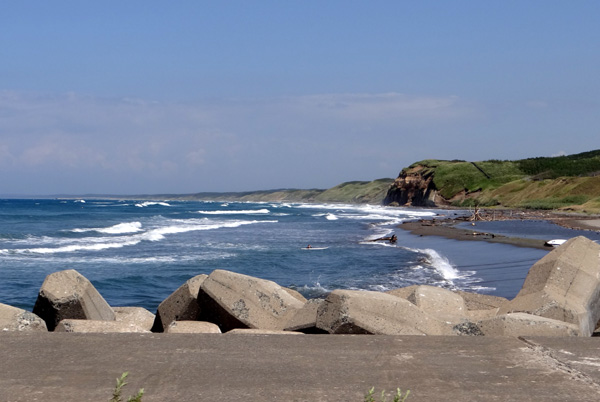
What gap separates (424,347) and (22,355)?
288 cm

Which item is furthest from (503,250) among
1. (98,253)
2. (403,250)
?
(98,253)

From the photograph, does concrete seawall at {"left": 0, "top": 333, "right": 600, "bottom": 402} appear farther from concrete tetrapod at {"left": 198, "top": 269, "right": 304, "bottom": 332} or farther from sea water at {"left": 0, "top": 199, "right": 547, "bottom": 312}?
sea water at {"left": 0, "top": 199, "right": 547, "bottom": 312}

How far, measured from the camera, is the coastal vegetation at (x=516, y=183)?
65062 millimetres

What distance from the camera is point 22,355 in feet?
14.1

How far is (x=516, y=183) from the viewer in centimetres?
8631

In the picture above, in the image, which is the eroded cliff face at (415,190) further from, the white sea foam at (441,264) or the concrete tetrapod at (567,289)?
the concrete tetrapod at (567,289)

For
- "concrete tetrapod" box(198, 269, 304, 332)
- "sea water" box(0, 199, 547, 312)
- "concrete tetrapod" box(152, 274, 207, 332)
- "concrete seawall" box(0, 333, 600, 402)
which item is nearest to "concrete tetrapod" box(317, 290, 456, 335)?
"concrete seawall" box(0, 333, 600, 402)

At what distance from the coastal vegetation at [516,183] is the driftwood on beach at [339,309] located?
4580cm

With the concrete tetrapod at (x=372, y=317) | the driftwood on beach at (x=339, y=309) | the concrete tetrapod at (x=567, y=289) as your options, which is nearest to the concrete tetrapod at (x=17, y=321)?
the driftwood on beach at (x=339, y=309)

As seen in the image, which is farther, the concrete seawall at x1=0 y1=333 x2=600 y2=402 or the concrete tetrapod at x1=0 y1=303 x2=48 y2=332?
the concrete tetrapod at x1=0 y1=303 x2=48 y2=332

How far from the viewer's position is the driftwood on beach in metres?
5.87

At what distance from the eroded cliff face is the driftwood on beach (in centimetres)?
9609

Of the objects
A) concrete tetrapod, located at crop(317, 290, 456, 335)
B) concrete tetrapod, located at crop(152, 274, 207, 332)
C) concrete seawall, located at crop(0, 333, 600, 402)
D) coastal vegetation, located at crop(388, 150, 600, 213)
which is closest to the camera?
concrete seawall, located at crop(0, 333, 600, 402)

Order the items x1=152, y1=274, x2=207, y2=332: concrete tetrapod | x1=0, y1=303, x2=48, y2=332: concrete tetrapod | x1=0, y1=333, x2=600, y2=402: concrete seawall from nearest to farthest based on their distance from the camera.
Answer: x1=0, y1=333, x2=600, y2=402: concrete seawall, x1=0, y1=303, x2=48, y2=332: concrete tetrapod, x1=152, y1=274, x2=207, y2=332: concrete tetrapod
